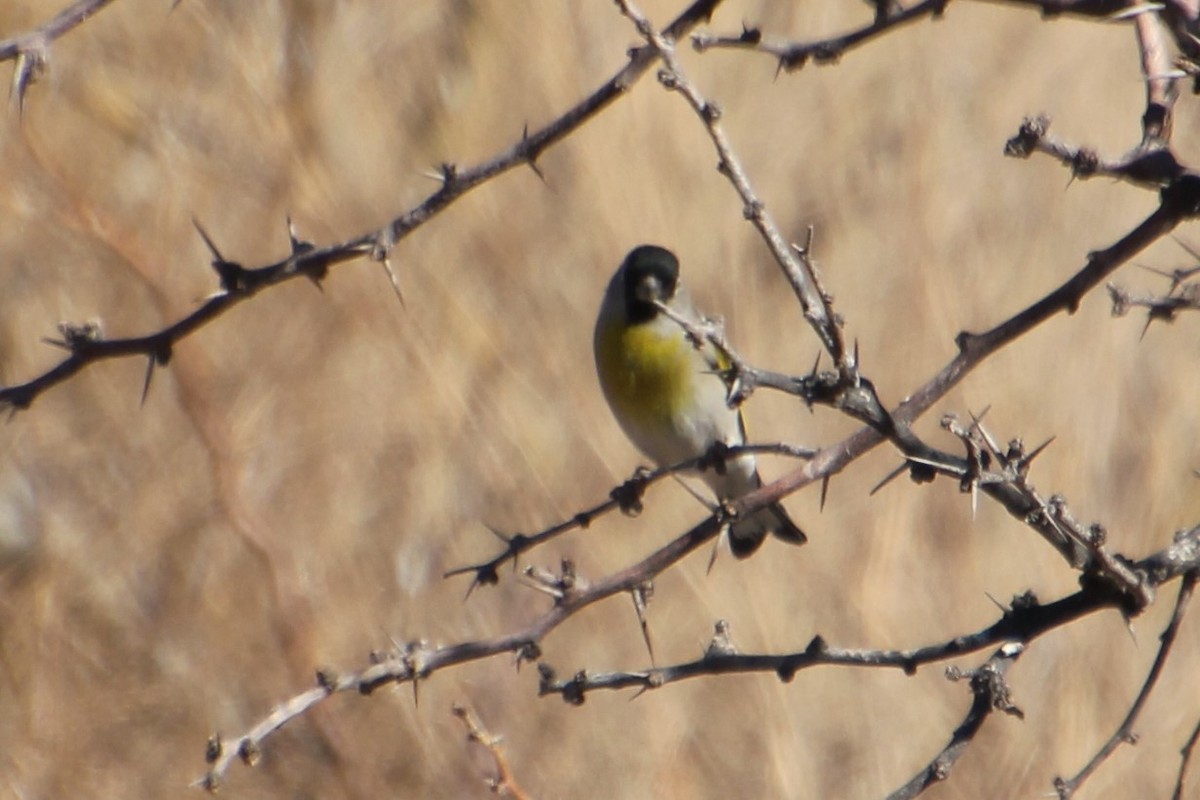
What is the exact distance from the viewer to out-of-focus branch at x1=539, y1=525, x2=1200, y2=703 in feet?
7.82

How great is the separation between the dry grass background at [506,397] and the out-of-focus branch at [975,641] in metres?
3.56

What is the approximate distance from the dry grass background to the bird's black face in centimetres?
169

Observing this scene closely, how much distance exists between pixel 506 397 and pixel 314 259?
3680 mm

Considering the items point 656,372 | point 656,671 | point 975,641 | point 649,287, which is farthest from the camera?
point 656,372

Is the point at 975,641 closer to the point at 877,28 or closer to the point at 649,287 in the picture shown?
the point at 877,28

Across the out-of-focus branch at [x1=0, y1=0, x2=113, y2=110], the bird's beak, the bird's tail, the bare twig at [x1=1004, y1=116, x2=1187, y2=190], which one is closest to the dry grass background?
the bird's tail

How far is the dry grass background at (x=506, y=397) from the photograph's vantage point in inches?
229

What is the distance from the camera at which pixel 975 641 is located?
2.42 metres

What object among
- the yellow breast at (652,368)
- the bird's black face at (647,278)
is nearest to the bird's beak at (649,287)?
the bird's black face at (647,278)

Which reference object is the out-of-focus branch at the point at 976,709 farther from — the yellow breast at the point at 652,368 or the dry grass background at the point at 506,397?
the dry grass background at the point at 506,397

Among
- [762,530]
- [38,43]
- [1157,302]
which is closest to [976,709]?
[1157,302]

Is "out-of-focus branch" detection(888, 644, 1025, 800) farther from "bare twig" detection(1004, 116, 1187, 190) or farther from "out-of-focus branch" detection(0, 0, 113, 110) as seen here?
"out-of-focus branch" detection(0, 0, 113, 110)

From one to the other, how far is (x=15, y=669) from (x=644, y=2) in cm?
324

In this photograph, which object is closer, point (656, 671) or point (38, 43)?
point (38, 43)
